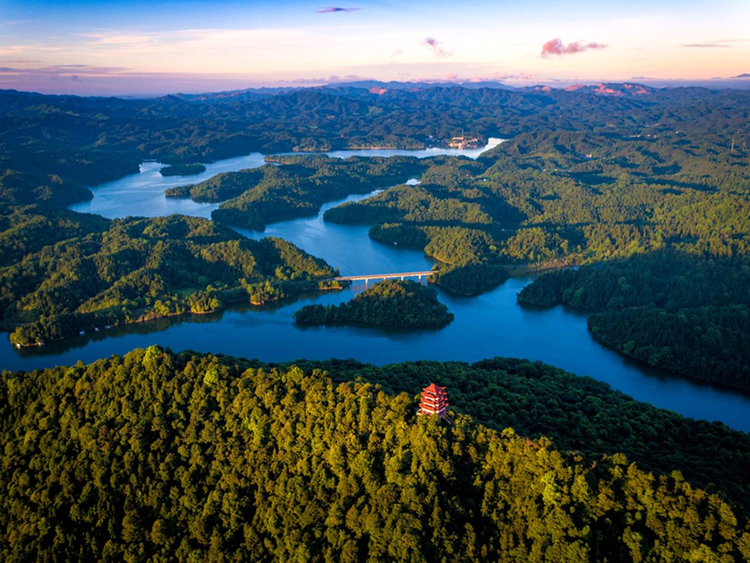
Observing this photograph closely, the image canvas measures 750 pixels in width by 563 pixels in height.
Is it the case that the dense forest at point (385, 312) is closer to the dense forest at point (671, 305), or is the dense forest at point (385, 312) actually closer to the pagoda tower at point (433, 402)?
the dense forest at point (671, 305)

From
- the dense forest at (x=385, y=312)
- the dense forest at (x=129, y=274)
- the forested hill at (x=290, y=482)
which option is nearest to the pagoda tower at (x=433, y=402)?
the forested hill at (x=290, y=482)

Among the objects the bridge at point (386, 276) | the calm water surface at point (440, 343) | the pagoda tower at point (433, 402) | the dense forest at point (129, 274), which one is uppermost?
the pagoda tower at point (433, 402)

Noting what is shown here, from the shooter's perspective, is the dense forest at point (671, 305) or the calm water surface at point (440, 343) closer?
the calm water surface at point (440, 343)

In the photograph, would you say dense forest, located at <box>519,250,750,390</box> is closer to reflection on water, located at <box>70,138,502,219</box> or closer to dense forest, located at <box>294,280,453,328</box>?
dense forest, located at <box>294,280,453,328</box>

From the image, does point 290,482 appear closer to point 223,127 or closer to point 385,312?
point 385,312

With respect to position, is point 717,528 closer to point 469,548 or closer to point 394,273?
point 469,548

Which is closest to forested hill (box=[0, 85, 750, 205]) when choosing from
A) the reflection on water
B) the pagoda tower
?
the reflection on water
